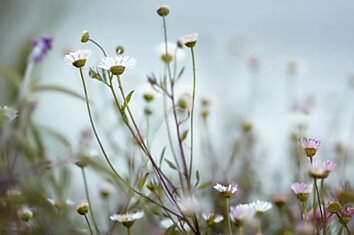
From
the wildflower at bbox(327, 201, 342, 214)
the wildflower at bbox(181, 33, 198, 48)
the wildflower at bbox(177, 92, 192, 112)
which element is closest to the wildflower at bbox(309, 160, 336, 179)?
the wildflower at bbox(327, 201, 342, 214)

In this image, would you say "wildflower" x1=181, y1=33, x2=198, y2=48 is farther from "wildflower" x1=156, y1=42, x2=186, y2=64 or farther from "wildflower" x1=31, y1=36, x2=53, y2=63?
"wildflower" x1=31, y1=36, x2=53, y2=63

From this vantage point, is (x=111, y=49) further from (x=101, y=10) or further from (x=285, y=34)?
(x=285, y=34)

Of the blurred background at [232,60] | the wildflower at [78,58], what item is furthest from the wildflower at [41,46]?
the wildflower at [78,58]

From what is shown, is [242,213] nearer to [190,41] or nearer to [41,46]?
[190,41]

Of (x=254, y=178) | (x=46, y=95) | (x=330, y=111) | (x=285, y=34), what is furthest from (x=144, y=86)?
(x=285, y=34)

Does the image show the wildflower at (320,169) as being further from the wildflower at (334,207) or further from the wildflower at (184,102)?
the wildflower at (184,102)

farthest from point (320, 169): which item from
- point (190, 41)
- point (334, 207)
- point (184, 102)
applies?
point (184, 102)
